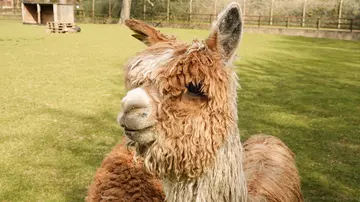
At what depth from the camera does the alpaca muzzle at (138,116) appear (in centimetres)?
170

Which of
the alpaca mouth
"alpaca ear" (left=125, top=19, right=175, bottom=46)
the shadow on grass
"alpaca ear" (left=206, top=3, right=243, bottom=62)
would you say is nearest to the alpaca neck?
the alpaca mouth

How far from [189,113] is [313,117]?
6108 millimetres

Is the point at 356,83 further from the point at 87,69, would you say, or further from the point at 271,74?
the point at 87,69

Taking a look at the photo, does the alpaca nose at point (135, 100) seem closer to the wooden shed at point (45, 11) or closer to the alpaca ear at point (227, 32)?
the alpaca ear at point (227, 32)

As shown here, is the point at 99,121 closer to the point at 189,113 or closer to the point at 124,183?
the point at 124,183

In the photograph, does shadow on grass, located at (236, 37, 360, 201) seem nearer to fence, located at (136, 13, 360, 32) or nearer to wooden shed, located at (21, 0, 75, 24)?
wooden shed, located at (21, 0, 75, 24)

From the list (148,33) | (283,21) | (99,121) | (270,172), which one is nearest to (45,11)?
(283,21)

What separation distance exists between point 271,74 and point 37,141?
331 inches

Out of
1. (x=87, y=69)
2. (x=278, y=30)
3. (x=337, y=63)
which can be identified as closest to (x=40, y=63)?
(x=87, y=69)

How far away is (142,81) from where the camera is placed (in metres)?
1.80

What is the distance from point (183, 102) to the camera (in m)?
1.80

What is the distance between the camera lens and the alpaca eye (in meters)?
1.80

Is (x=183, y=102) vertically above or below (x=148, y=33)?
below

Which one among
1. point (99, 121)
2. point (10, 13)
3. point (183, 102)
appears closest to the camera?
point (183, 102)
